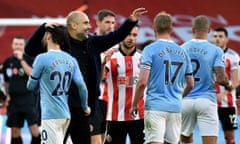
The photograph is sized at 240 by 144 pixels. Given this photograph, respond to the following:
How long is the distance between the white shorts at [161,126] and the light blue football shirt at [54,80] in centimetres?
90

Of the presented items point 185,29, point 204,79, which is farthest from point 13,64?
point 185,29

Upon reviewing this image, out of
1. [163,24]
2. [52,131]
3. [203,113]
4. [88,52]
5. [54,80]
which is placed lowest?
[52,131]

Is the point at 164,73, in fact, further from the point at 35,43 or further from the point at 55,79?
the point at 35,43

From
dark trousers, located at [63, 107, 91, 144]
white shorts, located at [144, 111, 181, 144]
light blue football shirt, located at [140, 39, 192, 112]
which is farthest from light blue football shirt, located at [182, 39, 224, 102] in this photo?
dark trousers, located at [63, 107, 91, 144]

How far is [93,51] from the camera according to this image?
842 cm

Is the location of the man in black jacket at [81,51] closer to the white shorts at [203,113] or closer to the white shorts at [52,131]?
the white shorts at [52,131]

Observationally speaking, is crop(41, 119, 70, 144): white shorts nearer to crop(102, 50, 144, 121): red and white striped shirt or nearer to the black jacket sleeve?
Result: the black jacket sleeve

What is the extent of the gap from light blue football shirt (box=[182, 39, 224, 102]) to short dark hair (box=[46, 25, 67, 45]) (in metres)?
2.03

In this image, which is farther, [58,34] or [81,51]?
[81,51]

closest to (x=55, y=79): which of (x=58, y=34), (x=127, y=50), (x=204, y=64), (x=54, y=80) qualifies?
(x=54, y=80)

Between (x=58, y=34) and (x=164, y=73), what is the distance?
1.28 meters

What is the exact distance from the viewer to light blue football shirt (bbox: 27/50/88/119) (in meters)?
7.99

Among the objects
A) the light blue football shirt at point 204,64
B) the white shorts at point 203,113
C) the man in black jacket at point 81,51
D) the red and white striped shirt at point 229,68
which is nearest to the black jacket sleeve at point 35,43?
the man in black jacket at point 81,51

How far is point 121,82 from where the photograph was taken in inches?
374
